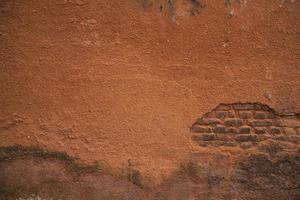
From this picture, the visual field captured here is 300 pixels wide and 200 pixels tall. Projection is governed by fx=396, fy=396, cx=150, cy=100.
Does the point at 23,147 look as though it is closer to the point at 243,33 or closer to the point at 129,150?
the point at 129,150

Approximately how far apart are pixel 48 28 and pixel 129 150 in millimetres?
1136

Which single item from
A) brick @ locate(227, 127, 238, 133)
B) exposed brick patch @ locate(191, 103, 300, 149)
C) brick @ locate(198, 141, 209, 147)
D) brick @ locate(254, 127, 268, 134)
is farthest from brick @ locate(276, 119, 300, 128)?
brick @ locate(198, 141, 209, 147)

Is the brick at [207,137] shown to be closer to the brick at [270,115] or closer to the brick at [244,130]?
the brick at [244,130]

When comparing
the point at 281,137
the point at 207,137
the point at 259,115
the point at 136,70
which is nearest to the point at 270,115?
the point at 259,115

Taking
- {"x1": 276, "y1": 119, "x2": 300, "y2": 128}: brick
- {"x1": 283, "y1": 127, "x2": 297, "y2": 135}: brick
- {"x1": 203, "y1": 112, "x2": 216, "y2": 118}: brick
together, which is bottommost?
{"x1": 283, "y1": 127, "x2": 297, "y2": 135}: brick

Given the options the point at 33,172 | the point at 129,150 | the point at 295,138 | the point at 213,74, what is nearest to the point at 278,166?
the point at 295,138

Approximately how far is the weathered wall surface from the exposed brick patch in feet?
0.23

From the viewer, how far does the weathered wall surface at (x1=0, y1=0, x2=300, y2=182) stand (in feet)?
9.82

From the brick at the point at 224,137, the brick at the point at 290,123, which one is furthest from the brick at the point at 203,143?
the brick at the point at 290,123

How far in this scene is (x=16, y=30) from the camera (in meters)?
3.00

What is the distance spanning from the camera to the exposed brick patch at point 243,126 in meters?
3.15

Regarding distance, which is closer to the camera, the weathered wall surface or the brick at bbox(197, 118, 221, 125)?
the weathered wall surface

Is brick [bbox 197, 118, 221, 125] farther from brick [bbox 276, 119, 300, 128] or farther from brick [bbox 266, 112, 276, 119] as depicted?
brick [bbox 276, 119, 300, 128]

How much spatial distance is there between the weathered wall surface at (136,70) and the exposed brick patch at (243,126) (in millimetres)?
71
